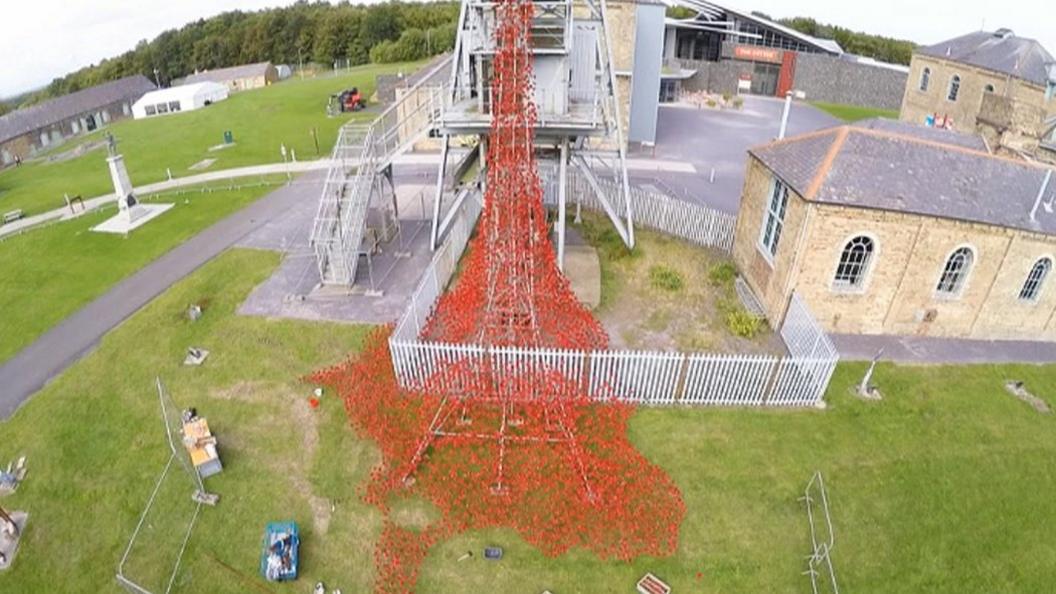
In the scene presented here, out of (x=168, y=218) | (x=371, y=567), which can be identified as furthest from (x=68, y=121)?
(x=371, y=567)

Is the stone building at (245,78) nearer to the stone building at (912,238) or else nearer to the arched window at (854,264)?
the stone building at (912,238)

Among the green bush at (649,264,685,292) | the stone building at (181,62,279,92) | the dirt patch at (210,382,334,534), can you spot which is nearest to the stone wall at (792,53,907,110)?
the green bush at (649,264,685,292)

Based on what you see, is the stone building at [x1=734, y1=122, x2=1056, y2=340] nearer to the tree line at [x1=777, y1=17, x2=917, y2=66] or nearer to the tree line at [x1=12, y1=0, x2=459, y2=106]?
the tree line at [x1=777, y1=17, x2=917, y2=66]

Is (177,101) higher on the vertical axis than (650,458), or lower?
higher

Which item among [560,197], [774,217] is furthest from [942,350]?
[560,197]

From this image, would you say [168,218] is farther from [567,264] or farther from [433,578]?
[433,578]

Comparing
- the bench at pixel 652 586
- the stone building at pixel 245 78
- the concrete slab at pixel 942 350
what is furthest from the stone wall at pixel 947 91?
the stone building at pixel 245 78

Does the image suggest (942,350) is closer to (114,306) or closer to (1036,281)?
(1036,281)
